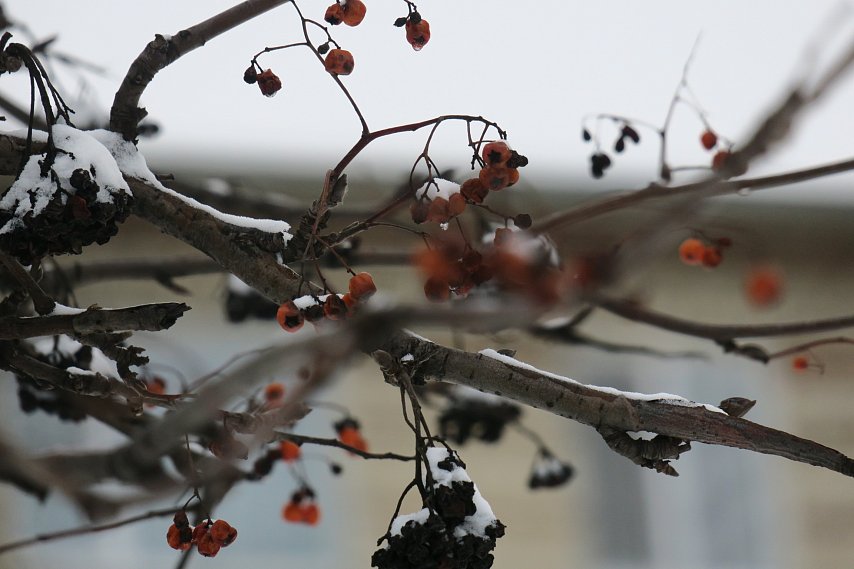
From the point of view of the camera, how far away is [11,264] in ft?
2.62

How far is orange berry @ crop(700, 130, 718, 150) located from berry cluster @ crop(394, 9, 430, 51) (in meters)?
0.60

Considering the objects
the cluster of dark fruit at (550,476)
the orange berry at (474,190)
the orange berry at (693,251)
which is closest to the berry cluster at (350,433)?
the cluster of dark fruit at (550,476)

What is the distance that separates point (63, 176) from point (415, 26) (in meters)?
0.42

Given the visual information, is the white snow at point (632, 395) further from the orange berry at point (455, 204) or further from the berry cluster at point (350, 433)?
the berry cluster at point (350, 433)

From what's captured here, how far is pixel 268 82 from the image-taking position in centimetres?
96

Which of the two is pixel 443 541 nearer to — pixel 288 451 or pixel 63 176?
pixel 63 176

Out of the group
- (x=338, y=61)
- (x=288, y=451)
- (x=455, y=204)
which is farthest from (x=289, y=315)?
(x=288, y=451)

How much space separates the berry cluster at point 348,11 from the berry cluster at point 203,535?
57 cm

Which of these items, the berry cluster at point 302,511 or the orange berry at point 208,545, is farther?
the berry cluster at point 302,511

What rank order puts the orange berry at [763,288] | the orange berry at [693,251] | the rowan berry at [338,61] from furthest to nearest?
the orange berry at [693,251] → the rowan berry at [338,61] → the orange berry at [763,288]

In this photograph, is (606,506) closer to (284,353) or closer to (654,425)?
(654,425)

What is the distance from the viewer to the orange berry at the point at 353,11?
36.3 inches

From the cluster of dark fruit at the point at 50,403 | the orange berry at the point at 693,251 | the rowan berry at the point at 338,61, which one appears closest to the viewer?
the rowan berry at the point at 338,61

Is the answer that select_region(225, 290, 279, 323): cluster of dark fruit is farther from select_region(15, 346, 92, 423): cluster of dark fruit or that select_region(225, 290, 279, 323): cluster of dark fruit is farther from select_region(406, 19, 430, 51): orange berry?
select_region(406, 19, 430, 51): orange berry
